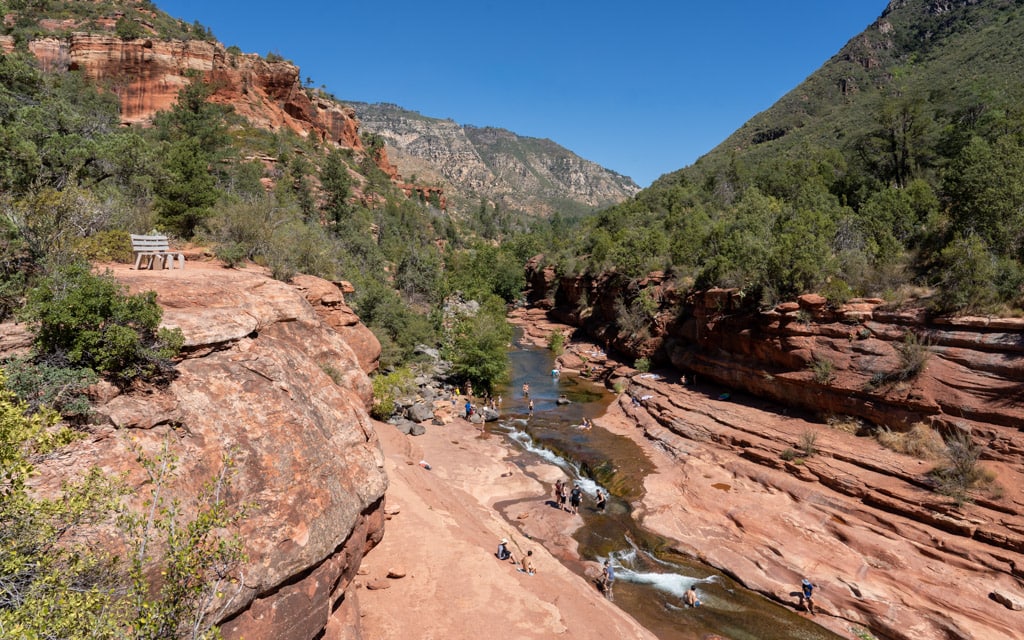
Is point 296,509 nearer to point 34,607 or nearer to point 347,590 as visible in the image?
point 347,590

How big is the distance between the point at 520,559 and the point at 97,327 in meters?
12.0

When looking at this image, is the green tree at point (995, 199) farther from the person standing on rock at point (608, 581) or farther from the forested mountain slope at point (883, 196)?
the person standing on rock at point (608, 581)

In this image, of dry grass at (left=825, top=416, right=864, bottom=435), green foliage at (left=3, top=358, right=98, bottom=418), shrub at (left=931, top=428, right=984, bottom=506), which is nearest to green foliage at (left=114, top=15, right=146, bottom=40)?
green foliage at (left=3, top=358, right=98, bottom=418)

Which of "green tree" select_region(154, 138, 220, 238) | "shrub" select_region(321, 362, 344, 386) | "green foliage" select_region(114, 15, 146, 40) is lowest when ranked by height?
"shrub" select_region(321, 362, 344, 386)

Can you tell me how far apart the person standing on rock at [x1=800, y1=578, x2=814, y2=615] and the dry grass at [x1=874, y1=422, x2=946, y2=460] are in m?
7.83

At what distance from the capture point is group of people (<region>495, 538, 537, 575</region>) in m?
13.6

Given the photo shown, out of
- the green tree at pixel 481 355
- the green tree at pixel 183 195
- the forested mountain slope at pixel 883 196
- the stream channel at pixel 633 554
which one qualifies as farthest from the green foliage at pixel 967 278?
the green tree at pixel 183 195

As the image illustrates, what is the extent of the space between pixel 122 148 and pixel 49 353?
1532 centimetres

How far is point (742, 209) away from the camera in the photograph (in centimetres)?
3556

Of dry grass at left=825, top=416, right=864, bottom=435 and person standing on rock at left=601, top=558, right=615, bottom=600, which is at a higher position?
dry grass at left=825, top=416, right=864, bottom=435

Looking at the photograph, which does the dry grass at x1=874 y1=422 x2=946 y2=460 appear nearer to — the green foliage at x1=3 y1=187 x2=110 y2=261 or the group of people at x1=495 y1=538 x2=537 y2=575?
the group of people at x1=495 y1=538 x2=537 y2=575

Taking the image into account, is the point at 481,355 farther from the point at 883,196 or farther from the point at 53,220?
the point at 883,196

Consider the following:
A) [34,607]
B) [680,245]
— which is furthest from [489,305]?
[34,607]

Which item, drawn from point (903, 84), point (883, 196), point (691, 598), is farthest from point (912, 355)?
point (903, 84)
